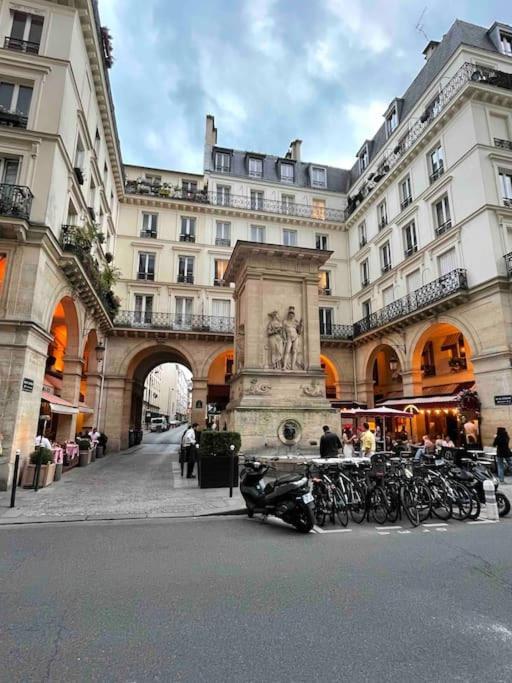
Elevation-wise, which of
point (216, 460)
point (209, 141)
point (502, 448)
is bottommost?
point (216, 460)

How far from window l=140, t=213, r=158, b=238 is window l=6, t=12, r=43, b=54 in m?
13.2

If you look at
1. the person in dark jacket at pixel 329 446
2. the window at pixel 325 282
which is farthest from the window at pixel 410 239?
the person in dark jacket at pixel 329 446

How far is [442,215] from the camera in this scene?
20141mm

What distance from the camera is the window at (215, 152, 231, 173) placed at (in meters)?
30.3

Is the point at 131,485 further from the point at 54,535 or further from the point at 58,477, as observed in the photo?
the point at 54,535

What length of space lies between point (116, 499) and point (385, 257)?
22.2 metres

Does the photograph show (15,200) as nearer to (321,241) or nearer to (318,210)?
(321,241)

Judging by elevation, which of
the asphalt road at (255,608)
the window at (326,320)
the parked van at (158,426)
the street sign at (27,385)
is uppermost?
the window at (326,320)

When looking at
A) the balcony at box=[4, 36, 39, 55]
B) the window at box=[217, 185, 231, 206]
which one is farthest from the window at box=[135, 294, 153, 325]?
the balcony at box=[4, 36, 39, 55]

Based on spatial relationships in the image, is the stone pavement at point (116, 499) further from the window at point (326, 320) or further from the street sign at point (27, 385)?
the window at point (326, 320)

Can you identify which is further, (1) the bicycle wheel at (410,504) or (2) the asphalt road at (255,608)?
(1) the bicycle wheel at (410,504)

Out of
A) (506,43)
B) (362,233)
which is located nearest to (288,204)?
(362,233)

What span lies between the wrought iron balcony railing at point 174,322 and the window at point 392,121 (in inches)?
676

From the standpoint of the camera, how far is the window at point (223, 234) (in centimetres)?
2789
